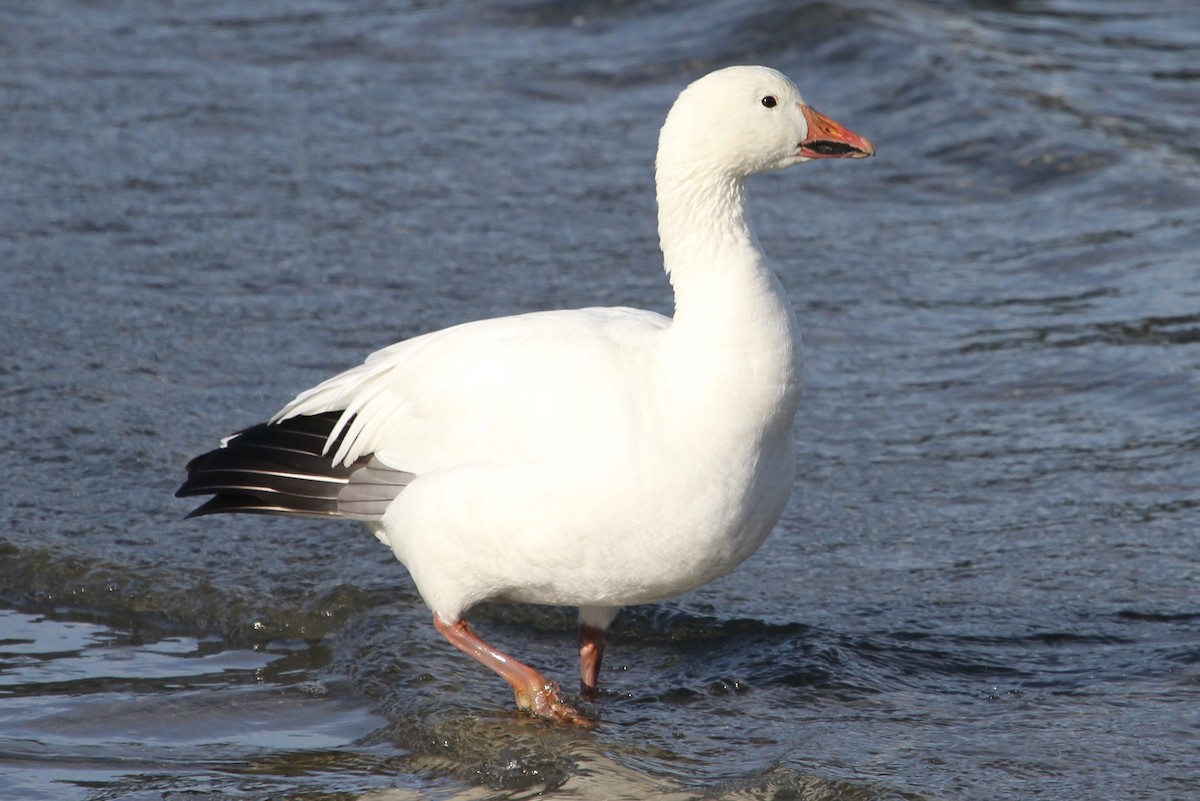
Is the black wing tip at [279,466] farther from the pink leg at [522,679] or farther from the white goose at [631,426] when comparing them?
the pink leg at [522,679]

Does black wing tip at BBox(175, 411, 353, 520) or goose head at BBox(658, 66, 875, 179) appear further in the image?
black wing tip at BBox(175, 411, 353, 520)

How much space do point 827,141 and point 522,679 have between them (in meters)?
2.17

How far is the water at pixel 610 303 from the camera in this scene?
221 inches

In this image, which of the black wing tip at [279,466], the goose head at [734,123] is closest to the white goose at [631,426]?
the goose head at [734,123]

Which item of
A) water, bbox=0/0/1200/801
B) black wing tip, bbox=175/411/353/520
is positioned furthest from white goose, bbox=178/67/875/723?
water, bbox=0/0/1200/801

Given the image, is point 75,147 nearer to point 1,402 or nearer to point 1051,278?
point 1,402

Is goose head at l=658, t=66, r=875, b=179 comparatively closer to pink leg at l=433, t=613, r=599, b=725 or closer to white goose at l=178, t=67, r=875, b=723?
white goose at l=178, t=67, r=875, b=723

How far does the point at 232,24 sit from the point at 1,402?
277 inches

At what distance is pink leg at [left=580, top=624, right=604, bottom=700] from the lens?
19.7ft

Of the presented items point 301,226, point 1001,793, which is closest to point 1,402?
point 301,226

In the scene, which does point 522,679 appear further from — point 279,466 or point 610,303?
point 610,303

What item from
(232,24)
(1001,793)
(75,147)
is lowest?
(1001,793)

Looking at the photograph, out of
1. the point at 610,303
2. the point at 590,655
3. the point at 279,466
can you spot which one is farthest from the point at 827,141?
the point at 610,303

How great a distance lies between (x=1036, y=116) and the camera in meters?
11.7
